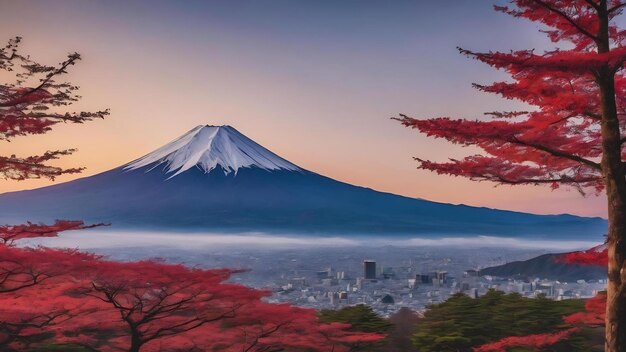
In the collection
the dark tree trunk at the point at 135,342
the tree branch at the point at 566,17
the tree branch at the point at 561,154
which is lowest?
the dark tree trunk at the point at 135,342

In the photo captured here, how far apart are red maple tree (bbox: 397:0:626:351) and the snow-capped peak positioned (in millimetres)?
25323

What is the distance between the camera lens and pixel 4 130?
229 inches

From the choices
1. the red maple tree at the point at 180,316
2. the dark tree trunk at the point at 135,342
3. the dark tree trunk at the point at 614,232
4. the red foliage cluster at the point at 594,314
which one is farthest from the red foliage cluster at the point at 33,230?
the red foliage cluster at the point at 594,314

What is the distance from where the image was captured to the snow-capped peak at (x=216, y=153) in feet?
97.8

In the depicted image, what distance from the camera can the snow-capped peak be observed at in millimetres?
29812

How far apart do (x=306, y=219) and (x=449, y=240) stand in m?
14.8

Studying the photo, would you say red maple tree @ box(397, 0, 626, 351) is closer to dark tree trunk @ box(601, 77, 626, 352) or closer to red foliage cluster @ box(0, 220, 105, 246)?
dark tree trunk @ box(601, 77, 626, 352)

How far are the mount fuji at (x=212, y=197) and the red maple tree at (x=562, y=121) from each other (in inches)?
955

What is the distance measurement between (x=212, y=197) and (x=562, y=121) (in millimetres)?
26247

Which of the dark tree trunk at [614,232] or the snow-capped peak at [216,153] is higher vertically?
the snow-capped peak at [216,153]

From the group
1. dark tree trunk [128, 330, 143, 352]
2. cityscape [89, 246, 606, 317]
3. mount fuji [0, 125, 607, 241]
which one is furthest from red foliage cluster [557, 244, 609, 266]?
mount fuji [0, 125, 607, 241]

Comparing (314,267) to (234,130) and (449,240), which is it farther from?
(449,240)

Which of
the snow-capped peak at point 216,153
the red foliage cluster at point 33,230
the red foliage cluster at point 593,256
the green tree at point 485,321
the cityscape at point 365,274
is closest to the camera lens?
the red foliage cluster at point 593,256

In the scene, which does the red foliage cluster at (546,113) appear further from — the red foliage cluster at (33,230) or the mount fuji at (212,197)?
the mount fuji at (212,197)
